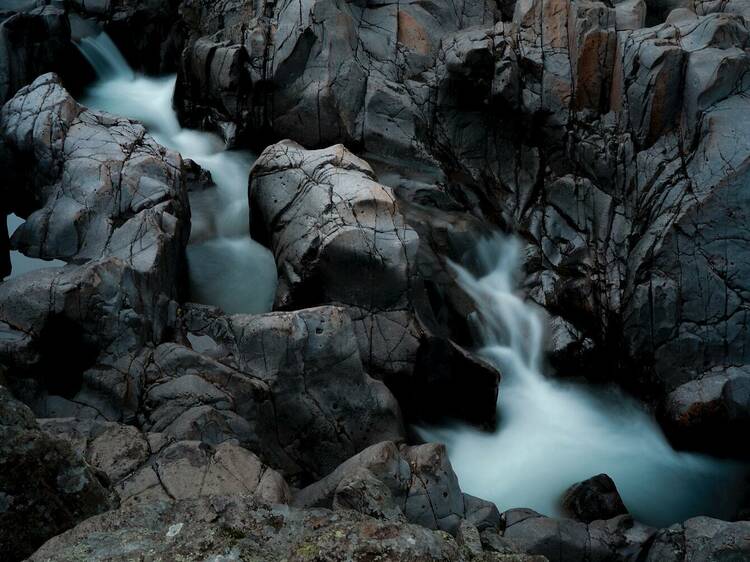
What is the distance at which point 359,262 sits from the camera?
12.5 metres

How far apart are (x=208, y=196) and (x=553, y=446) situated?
8.90 m

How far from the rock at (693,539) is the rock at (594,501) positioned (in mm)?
999

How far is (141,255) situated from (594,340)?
885 centimetres

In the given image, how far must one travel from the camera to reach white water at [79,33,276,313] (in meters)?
13.7

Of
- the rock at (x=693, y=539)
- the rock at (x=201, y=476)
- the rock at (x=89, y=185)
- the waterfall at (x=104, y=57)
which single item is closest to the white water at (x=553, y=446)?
the rock at (x=693, y=539)

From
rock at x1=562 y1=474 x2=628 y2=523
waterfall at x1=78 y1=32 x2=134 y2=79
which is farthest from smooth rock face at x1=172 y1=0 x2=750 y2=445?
waterfall at x1=78 y1=32 x2=134 y2=79

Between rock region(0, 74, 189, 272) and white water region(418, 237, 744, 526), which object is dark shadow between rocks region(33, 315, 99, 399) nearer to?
rock region(0, 74, 189, 272)

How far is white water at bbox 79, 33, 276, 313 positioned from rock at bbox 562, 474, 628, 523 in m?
6.18

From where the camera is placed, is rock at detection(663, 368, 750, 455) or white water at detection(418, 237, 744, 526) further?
rock at detection(663, 368, 750, 455)

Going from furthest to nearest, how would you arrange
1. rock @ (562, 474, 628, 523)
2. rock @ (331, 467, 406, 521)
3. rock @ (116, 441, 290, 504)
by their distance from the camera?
rock @ (562, 474, 628, 523)
rock @ (116, 441, 290, 504)
rock @ (331, 467, 406, 521)

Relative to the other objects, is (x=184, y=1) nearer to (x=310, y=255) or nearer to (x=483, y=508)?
(x=310, y=255)

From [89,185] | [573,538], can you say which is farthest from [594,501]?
[89,185]

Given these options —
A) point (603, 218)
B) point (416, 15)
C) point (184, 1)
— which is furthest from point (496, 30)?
point (184, 1)

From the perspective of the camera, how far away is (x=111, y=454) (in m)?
7.87
